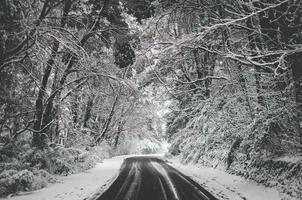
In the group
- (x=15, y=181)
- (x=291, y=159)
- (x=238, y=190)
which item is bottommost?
(x=238, y=190)

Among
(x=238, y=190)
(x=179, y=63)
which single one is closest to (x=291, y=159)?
(x=238, y=190)

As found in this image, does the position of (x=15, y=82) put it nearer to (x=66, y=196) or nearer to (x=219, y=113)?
(x=66, y=196)

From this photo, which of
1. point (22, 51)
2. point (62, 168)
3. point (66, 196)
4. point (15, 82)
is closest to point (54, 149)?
point (62, 168)

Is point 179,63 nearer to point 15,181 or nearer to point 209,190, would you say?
point 209,190

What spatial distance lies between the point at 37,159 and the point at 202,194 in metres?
7.79

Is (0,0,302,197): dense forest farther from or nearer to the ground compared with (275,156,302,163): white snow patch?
farther from the ground

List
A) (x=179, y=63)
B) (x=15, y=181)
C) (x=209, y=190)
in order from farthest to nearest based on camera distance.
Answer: (x=179, y=63) → (x=209, y=190) → (x=15, y=181)

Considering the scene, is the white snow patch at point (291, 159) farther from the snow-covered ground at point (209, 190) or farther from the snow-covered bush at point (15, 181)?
the snow-covered bush at point (15, 181)

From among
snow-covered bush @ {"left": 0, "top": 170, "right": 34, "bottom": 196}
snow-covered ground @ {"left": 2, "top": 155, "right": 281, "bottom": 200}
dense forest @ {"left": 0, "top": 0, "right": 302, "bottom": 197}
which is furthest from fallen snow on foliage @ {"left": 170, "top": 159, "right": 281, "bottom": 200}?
snow-covered bush @ {"left": 0, "top": 170, "right": 34, "bottom": 196}

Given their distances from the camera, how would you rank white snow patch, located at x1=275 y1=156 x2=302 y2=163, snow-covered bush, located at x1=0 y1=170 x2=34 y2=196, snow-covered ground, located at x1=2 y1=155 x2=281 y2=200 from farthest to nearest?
snow-covered bush, located at x1=0 y1=170 x2=34 y2=196
white snow patch, located at x1=275 y1=156 x2=302 y2=163
snow-covered ground, located at x1=2 y1=155 x2=281 y2=200

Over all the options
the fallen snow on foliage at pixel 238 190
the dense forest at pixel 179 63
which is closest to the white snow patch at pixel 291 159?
the dense forest at pixel 179 63

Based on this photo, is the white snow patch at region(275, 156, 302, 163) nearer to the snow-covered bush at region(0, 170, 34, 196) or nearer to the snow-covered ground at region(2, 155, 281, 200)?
the snow-covered ground at region(2, 155, 281, 200)

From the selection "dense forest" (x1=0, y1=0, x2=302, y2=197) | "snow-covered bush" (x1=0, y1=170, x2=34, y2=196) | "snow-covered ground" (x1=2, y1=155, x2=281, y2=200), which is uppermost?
"dense forest" (x1=0, y1=0, x2=302, y2=197)

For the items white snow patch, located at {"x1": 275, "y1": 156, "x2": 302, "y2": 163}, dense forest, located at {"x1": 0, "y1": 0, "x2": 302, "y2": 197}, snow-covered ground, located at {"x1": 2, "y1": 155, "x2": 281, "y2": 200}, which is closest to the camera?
dense forest, located at {"x1": 0, "y1": 0, "x2": 302, "y2": 197}
